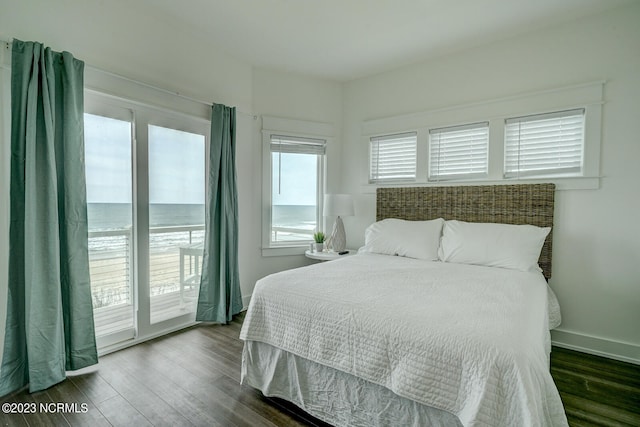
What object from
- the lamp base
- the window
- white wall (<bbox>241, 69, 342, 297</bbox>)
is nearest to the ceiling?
white wall (<bbox>241, 69, 342, 297</bbox>)

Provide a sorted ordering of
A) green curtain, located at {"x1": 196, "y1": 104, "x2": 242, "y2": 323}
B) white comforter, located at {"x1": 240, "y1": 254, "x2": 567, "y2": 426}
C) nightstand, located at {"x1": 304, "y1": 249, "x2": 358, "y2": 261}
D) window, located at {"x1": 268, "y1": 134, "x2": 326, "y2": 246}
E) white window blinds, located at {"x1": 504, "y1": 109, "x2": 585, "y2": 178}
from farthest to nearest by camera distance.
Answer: window, located at {"x1": 268, "y1": 134, "x2": 326, "y2": 246} → nightstand, located at {"x1": 304, "y1": 249, "x2": 358, "y2": 261} → green curtain, located at {"x1": 196, "y1": 104, "x2": 242, "y2": 323} → white window blinds, located at {"x1": 504, "y1": 109, "x2": 585, "y2": 178} → white comforter, located at {"x1": 240, "y1": 254, "x2": 567, "y2": 426}

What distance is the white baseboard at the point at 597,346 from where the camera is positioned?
2438mm

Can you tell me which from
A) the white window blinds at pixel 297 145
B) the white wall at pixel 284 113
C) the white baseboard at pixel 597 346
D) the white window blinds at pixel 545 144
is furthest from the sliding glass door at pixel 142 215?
the white baseboard at pixel 597 346

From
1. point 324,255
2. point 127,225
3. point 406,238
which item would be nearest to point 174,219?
point 127,225

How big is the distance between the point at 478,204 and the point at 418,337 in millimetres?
2139

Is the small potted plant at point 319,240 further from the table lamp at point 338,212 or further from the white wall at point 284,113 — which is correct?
the white wall at point 284,113

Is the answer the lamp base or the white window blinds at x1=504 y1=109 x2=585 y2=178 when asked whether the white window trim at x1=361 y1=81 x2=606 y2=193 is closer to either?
the white window blinds at x1=504 y1=109 x2=585 y2=178

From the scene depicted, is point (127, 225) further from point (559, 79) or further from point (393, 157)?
point (559, 79)

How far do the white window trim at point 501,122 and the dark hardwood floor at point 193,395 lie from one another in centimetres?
149

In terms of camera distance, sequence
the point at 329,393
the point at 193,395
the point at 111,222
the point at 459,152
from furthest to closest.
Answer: the point at 459,152 < the point at 111,222 < the point at 193,395 < the point at 329,393

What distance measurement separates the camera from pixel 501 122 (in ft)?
9.73

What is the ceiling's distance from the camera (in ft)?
8.07

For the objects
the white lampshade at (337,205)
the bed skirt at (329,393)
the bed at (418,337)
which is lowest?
the bed skirt at (329,393)

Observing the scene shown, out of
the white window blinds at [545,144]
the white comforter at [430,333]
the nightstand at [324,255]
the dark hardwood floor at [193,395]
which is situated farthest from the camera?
the nightstand at [324,255]
